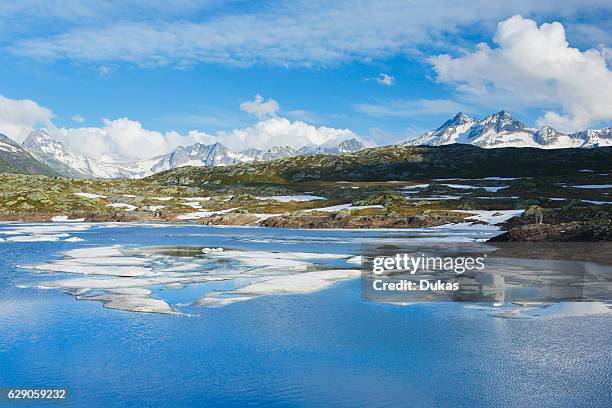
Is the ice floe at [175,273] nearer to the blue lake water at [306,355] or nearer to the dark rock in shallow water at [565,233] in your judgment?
the blue lake water at [306,355]

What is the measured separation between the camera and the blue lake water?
13.8 m

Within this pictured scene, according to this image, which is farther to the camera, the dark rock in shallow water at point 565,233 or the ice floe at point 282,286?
the dark rock in shallow water at point 565,233

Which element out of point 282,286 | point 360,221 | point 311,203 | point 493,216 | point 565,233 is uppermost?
point 311,203

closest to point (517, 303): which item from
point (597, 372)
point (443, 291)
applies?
point (443, 291)

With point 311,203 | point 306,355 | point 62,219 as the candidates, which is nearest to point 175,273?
point 306,355

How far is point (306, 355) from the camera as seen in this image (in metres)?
17.1

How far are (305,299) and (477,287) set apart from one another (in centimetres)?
984

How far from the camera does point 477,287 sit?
1124 inches

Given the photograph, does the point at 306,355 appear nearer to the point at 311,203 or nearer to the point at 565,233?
the point at 565,233

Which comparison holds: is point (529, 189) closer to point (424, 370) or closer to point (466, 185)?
point (466, 185)

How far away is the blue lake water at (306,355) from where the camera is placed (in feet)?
45.2

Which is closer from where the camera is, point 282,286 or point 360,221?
point 282,286

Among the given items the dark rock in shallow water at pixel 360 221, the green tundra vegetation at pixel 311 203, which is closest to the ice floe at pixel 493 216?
the green tundra vegetation at pixel 311 203

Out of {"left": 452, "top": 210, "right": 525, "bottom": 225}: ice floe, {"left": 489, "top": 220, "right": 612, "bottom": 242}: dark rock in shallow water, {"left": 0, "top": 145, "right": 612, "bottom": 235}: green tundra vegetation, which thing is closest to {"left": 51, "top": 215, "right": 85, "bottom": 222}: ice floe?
{"left": 0, "top": 145, "right": 612, "bottom": 235}: green tundra vegetation
